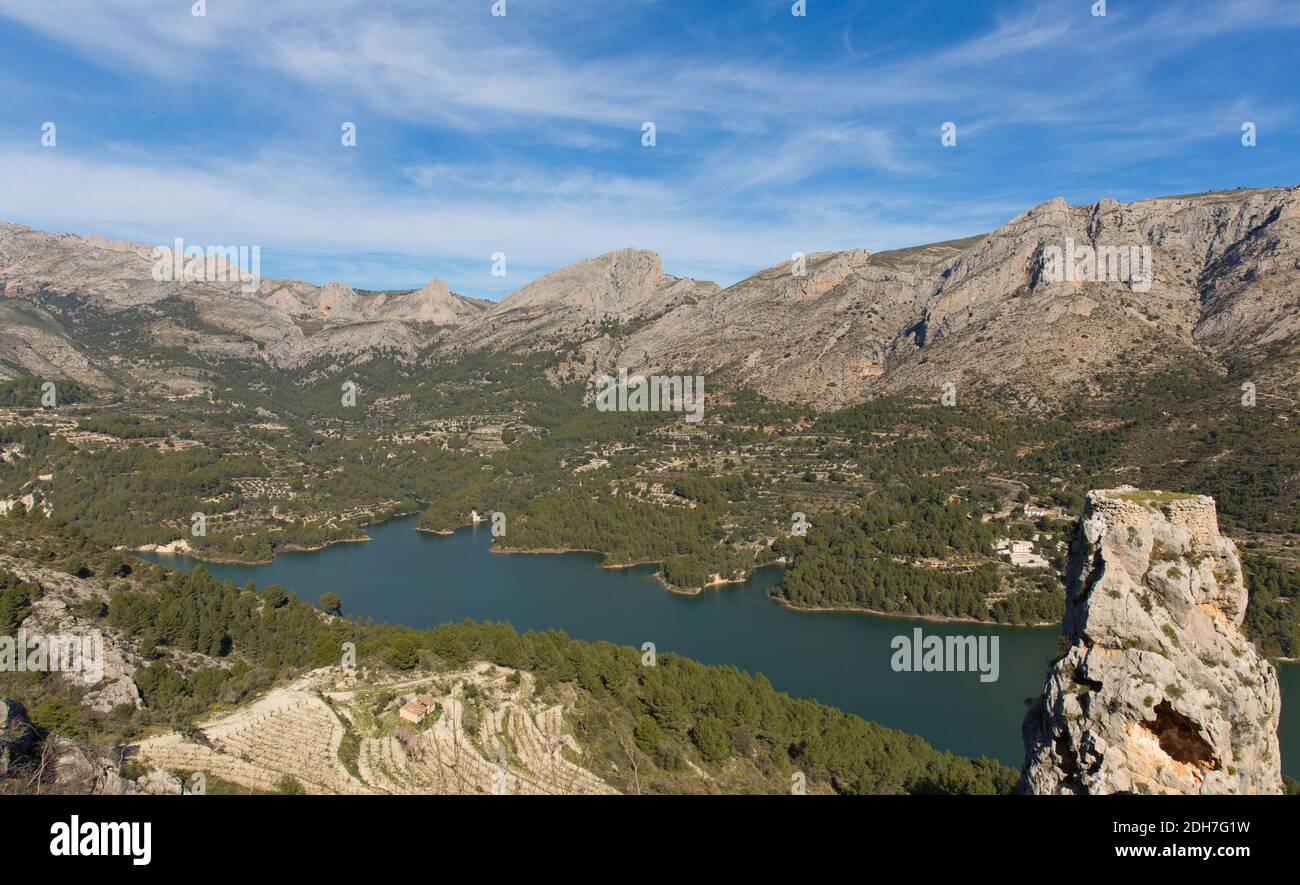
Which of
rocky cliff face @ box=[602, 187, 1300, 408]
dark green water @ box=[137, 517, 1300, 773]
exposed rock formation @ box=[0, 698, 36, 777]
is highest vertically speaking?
rocky cliff face @ box=[602, 187, 1300, 408]

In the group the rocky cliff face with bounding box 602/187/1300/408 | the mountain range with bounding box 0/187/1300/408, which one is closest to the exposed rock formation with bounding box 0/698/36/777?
the mountain range with bounding box 0/187/1300/408

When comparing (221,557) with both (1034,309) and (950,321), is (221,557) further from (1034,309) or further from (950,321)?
(1034,309)

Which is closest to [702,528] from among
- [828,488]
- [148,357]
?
[828,488]

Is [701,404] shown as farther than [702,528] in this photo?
Yes

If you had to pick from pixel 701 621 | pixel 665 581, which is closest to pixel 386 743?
pixel 701 621

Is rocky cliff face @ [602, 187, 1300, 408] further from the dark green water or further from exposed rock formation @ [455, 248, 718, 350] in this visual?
the dark green water
